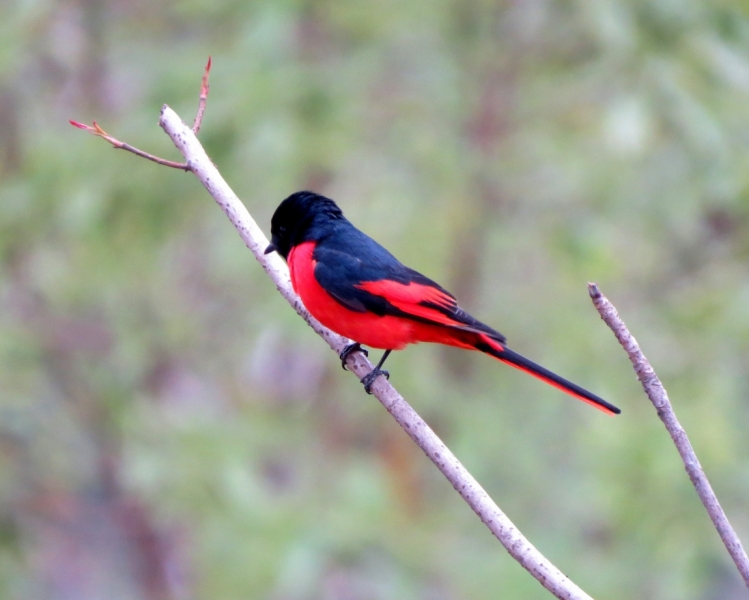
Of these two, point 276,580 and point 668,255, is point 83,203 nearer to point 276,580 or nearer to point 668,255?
point 276,580

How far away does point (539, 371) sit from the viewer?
291 cm

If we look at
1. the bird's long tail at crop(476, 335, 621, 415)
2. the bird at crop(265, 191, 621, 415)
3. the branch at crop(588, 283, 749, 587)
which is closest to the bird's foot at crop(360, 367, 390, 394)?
the bird at crop(265, 191, 621, 415)

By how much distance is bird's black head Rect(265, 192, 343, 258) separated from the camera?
368 centimetres

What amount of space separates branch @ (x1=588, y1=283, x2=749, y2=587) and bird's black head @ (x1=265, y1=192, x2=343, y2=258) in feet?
6.29

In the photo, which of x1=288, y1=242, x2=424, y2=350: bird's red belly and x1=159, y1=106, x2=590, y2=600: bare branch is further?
x1=288, y1=242, x2=424, y2=350: bird's red belly

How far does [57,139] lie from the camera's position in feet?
16.8

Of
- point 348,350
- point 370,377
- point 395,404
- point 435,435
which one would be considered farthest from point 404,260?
point 435,435

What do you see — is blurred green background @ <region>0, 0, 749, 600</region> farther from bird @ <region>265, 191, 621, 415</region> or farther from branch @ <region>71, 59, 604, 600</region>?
branch @ <region>71, 59, 604, 600</region>

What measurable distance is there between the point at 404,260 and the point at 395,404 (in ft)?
7.79

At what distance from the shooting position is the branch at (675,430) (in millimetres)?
1887

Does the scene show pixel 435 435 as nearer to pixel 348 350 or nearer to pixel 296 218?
pixel 348 350

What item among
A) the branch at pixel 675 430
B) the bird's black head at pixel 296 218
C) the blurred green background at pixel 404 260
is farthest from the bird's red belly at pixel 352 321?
the blurred green background at pixel 404 260

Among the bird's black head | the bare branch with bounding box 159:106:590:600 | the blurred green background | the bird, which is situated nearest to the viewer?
the bare branch with bounding box 159:106:590:600

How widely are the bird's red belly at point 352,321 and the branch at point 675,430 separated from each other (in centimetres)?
136
